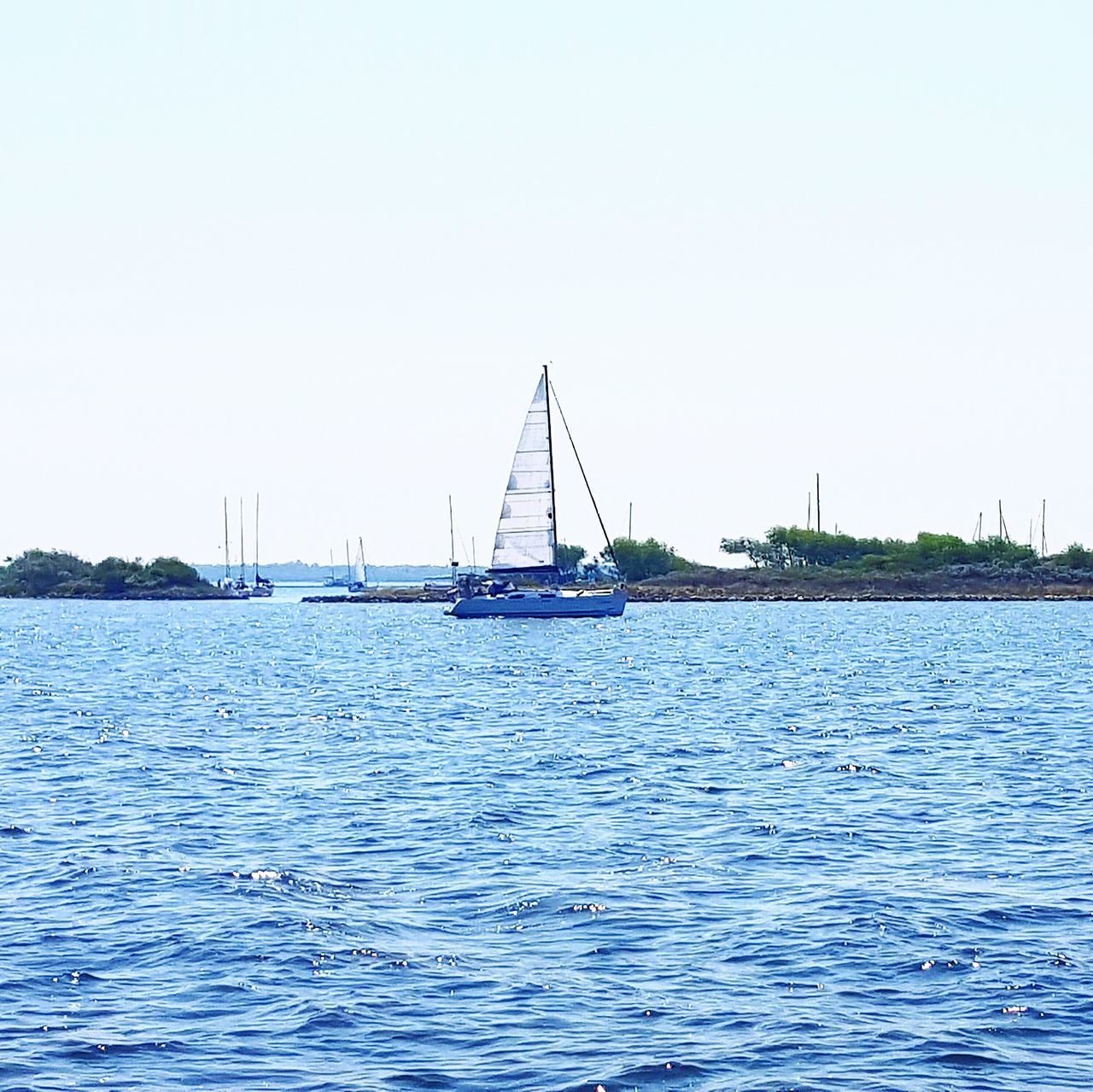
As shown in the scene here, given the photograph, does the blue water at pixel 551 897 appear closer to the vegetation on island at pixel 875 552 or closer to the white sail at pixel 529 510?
the white sail at pixel 529 510

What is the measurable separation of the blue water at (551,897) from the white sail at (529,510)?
5175 cm

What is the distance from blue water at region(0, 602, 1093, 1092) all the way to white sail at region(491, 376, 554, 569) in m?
51.8

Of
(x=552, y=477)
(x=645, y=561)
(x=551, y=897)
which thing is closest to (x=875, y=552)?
(x=645, y=561)

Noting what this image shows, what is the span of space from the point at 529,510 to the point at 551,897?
79.1 meters

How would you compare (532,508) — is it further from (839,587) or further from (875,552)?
(875,552)

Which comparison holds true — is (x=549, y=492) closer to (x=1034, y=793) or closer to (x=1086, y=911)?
(x=1034, y=793)

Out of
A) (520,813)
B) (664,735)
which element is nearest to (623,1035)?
(520,813)

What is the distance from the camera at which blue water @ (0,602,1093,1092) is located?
13.2 meters

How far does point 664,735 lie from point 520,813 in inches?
515

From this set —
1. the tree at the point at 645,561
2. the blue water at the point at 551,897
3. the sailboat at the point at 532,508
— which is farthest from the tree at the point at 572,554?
the blue water at the point at 551,897

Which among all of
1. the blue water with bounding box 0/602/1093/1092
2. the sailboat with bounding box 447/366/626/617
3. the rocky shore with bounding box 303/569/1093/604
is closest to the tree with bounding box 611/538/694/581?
the rocky shore with bounding box 303/569/1093/604

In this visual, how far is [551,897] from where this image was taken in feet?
62.9

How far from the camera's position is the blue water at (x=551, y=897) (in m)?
13.2

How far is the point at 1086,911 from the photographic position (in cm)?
1786
